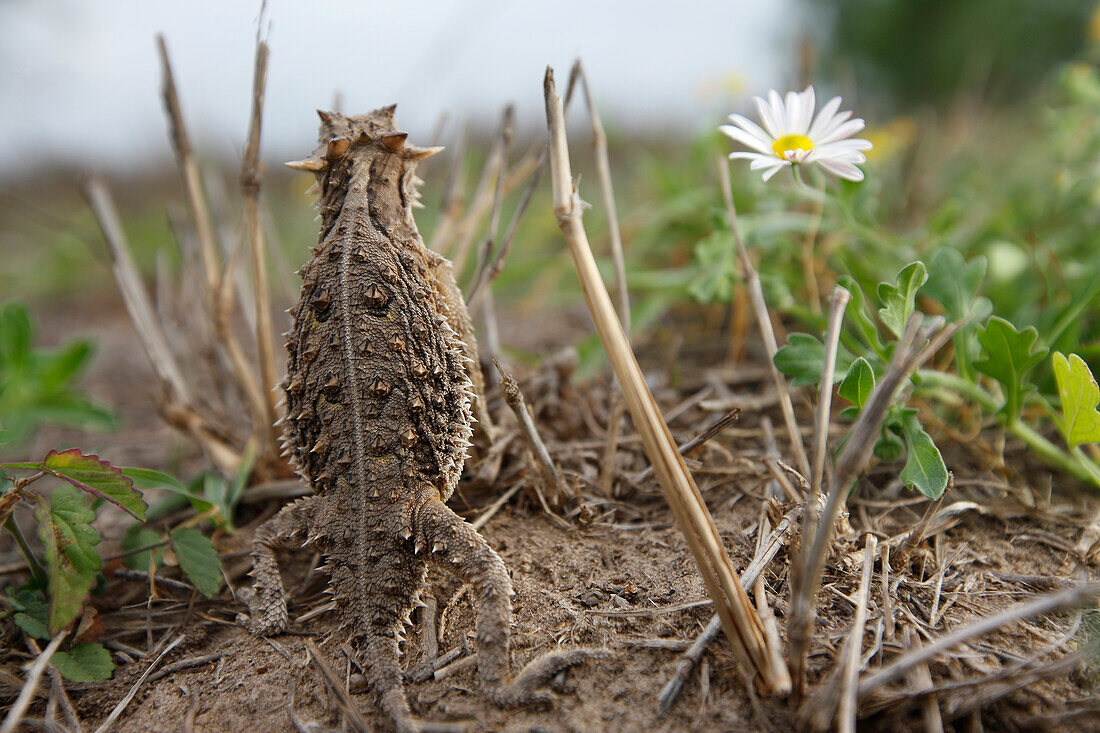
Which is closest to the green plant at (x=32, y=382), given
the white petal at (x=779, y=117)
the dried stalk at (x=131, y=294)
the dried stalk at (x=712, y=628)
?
the dried stalk at (x=131, y=294)

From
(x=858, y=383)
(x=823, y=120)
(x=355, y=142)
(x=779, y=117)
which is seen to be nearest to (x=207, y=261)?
(x=355, y=142)

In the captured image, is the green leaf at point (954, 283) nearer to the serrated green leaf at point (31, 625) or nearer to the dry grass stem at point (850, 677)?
the dry grass stem at point (850, 677)

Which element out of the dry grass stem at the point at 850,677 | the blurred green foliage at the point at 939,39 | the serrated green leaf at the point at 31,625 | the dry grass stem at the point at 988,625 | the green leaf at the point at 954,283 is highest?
the blurred green foliage at the point at 939,39

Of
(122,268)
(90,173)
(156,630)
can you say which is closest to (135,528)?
(156,630)

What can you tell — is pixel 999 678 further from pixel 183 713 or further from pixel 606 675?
pixel 183 713

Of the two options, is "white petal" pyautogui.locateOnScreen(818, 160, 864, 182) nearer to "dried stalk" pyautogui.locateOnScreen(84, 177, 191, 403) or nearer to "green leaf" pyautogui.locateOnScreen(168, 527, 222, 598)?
"green leaf" pyautogui.locateOnScreen(168, 527, 222, 598)

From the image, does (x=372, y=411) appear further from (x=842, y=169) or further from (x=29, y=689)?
(x=842, y=169)
